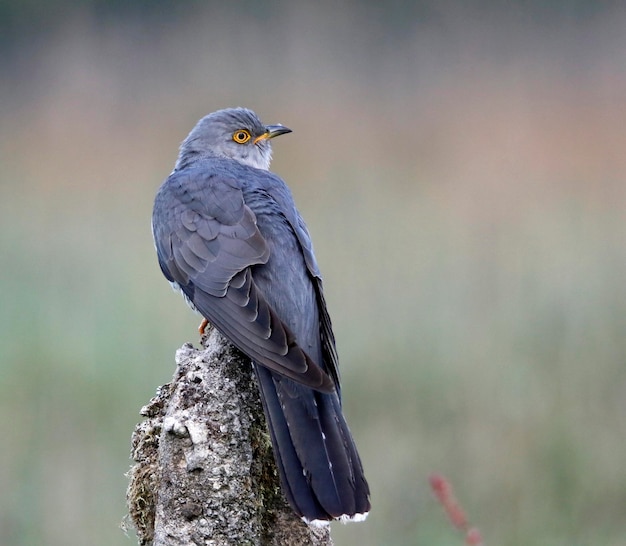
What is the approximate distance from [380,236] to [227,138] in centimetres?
270

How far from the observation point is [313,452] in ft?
10.1

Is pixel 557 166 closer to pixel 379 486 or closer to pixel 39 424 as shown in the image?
pixel 379 486

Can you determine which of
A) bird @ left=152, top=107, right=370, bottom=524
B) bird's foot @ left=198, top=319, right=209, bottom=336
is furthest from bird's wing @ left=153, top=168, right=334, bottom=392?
bird's foot @ left=198, top=319, right=209, bottom=336

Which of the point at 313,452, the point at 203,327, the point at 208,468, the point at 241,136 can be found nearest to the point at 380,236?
the point at 241,136

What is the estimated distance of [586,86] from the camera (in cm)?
924

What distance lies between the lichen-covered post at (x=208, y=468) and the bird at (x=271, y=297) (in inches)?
4.3

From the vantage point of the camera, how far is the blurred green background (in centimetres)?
583

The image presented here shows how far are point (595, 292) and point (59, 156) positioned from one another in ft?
16.9

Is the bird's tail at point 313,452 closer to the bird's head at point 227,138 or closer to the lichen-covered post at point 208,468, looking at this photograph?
the lichen-covered post at point 208,468

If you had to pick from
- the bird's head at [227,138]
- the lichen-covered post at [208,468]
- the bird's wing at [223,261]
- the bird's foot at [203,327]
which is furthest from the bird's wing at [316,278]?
the bird's head at [227,138]

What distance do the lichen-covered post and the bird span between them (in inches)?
4.3

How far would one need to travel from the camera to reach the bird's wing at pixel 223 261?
3324 mm

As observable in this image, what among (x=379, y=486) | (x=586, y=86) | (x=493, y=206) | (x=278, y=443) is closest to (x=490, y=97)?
(x=586, y=86)

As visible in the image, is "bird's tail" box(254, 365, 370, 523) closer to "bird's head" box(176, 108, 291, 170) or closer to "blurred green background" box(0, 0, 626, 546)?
"bird's head" box(176, 108, 291, 170)
